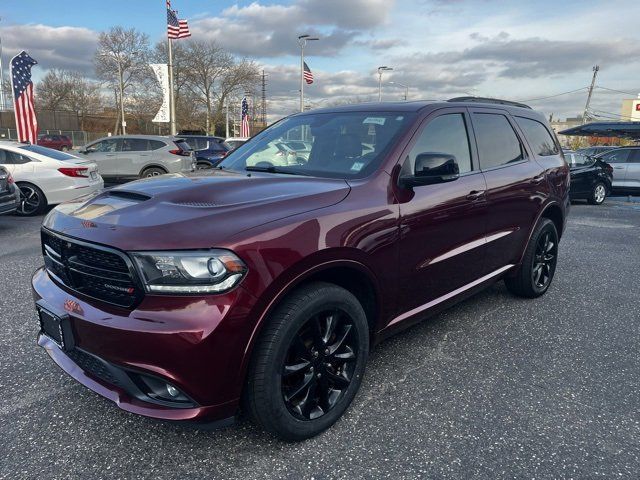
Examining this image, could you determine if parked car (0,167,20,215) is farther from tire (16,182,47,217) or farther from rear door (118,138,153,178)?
rear door (118,138,153,178)

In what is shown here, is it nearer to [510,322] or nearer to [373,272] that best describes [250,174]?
[373,272]

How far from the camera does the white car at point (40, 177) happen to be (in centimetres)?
946

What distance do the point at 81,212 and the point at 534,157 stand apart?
12.5 ft

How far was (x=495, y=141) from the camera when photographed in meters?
3.97

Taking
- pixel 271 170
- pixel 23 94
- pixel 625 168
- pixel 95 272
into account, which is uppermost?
pixel 23 94

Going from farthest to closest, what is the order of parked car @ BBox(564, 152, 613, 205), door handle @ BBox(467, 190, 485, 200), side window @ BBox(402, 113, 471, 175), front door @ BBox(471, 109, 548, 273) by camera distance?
parked car @ BBox(564, 152, 613, 205) → front door @ BBox(471, 109, 548, 273) → door handle @ BBox(467, 190, 485, 200) → side window @ BBox(402, 113, 471, 175)

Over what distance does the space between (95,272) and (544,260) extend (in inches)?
164

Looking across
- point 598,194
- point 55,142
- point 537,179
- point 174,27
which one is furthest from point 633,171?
point 55,142

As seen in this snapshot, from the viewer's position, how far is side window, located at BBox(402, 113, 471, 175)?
308 centimetres

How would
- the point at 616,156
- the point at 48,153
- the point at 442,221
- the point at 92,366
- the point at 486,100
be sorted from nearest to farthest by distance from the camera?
the point at 92,366, the point at 442,221, the point at 486,100, the point at 48,153, the point at 616,156

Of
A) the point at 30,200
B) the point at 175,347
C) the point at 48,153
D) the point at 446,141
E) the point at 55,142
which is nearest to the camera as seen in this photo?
the point at 175,347

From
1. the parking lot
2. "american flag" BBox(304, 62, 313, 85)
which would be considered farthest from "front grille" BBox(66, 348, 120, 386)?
"american flag" BBox(304, 62, 313, 85)

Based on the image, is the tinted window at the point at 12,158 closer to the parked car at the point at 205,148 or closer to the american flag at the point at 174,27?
the parked car at the point at 205,148

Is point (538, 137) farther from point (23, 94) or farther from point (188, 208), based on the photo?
point (23, 94)
